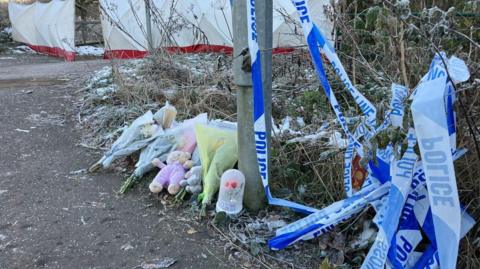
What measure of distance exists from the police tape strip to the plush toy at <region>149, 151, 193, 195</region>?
5.86 feet

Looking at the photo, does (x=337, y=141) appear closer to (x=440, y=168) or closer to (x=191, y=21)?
(x=440, y=168)

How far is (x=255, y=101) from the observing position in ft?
8.71

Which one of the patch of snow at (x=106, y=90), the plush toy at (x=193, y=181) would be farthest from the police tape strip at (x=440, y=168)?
the patch of snow at (x=106, y=90)

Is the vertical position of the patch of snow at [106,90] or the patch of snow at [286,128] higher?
A: the patch of snow at [106,90]

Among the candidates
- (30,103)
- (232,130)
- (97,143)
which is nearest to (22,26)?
(30,103)

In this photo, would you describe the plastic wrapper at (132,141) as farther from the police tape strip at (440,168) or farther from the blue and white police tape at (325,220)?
the police tape strip at (440,168)

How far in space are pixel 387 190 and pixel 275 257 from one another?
69 centimetres

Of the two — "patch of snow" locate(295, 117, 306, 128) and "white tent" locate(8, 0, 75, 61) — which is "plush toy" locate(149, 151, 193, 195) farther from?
"white tent" locate(8, 0, 75, 61)

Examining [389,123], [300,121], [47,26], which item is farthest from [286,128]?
[47,26]

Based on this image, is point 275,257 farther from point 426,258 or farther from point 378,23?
point 378,23

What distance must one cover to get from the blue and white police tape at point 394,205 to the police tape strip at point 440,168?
239 mm

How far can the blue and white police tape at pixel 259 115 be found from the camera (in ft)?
8.48

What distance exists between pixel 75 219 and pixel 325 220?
1567mm

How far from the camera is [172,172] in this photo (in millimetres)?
3260
